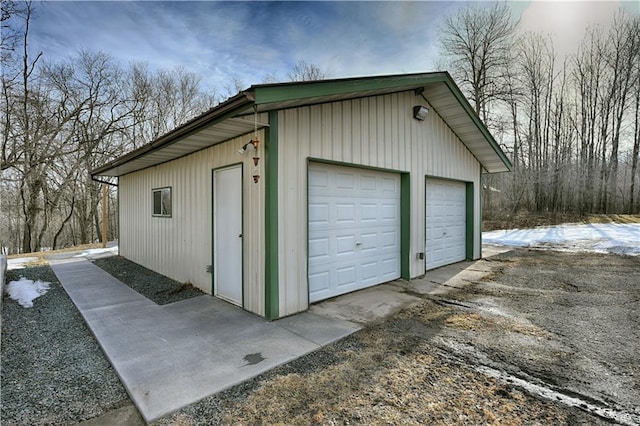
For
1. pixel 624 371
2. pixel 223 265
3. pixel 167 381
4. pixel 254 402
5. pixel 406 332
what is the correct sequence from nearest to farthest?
pixel 254 402 < pixel 167 381 < pixel 624 371 < pixel 406 332 < pixel 223 265

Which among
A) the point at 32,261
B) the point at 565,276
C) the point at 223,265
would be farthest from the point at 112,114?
the point at 565,276

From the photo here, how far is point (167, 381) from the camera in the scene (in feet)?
8.20

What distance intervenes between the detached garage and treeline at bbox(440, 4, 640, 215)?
40.4 feet

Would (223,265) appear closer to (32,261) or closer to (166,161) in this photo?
(166,161)

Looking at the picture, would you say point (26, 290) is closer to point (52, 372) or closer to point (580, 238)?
point (52, 372)

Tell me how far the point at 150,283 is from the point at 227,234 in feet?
8.28

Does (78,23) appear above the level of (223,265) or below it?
above

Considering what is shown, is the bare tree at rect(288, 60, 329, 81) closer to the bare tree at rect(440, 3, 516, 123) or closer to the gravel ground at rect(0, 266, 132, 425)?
the bare tree at rect(440, 3, 516, 123)

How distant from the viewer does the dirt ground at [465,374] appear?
2.11 m

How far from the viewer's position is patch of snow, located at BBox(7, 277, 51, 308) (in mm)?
4745

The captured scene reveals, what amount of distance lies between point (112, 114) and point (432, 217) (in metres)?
17.8

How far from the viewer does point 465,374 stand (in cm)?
262

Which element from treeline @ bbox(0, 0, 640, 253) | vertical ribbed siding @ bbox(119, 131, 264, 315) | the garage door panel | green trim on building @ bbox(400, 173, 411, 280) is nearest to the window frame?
vertical ribbed siding @ bbox(119, 131, 264, 315)

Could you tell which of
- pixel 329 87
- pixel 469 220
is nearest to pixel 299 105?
pixel 329 87
